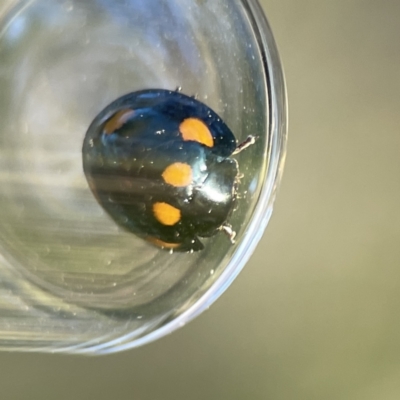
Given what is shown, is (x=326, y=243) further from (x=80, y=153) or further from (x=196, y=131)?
(x=80, y=153)

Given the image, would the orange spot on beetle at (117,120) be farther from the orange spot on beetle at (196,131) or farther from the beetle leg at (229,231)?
the beetle leg at (229,231)

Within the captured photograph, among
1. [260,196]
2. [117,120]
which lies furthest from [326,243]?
[117,120]

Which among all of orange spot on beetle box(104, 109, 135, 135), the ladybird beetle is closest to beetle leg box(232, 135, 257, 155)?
the ladybird beetle

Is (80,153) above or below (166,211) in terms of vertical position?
above

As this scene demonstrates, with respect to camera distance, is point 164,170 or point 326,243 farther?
point 326,243

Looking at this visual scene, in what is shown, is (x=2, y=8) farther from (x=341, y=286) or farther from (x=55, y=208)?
(x=341, y=286)

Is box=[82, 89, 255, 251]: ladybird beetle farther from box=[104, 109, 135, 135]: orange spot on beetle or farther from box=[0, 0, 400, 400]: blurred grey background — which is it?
box=[0, 0, 400, 400]: blurred grey background
